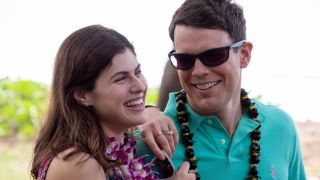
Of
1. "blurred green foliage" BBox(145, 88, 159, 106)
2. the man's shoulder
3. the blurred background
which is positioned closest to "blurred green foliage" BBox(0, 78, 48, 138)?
the blurred background

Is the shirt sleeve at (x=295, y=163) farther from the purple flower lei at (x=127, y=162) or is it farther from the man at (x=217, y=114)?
the purple flower lei at (x=127, y=162)

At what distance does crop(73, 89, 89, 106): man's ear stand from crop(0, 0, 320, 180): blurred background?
428 cm

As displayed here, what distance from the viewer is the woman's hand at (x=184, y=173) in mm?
2779

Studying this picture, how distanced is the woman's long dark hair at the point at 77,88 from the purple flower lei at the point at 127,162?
64 millimetres

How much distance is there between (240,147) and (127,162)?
623mm

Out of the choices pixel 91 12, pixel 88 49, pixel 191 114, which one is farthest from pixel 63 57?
pixel 91 12

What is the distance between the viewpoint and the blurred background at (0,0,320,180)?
7.82 meters

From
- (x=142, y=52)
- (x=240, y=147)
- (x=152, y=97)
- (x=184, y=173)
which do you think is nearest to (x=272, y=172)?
(x=240, y=147)

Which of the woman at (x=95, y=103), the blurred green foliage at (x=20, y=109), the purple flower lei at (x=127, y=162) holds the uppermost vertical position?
the woman at (x=95, y=103)

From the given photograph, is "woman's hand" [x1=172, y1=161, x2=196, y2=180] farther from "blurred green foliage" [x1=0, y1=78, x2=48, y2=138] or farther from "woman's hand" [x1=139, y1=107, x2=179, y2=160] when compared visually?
"blurred green foliage" [x1=0, y1=78, x2=48, y2=138]

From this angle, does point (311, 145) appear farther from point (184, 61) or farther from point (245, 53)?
point (184, 61)

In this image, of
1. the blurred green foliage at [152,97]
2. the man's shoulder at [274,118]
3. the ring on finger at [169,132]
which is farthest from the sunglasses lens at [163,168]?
the blurred green foliage at [152,97]

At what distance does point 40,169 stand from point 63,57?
1.57 ft

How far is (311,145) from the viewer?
747 cm
